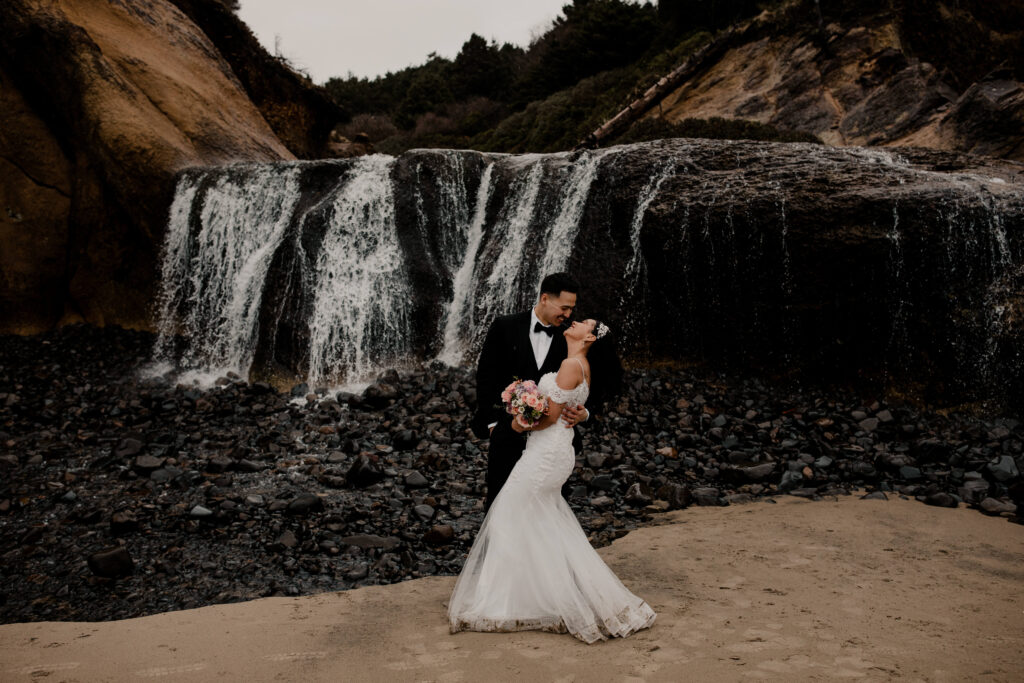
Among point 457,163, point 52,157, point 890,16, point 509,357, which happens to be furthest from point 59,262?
point 890,16

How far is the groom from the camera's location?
4227 mm

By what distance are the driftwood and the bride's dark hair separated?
1973 centimetres

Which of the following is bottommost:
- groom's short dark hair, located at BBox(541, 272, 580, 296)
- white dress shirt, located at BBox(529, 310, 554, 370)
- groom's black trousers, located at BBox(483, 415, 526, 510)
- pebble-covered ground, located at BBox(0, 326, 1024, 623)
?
pebble-covered ground, located at BBox(0, 326, 1024, 623)

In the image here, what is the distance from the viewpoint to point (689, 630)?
3.80 m

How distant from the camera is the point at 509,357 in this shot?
4.32 m

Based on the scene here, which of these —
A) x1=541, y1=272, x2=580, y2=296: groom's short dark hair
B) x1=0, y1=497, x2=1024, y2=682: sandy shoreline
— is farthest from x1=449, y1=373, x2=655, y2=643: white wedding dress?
x1=541, y1=272, x2=580, y2=296: groom's short dark hair

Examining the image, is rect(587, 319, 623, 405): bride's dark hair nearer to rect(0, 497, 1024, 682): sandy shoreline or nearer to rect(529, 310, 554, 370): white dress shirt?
rect(529, 310, 554, 370): white dress shirt

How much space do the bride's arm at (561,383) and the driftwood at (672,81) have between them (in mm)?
20055

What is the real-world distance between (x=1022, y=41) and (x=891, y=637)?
70.0 ft

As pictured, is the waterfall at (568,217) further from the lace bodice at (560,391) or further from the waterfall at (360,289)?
the lace bodice at (560,391)

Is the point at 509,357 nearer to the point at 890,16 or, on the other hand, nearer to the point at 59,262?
the point at 59,262

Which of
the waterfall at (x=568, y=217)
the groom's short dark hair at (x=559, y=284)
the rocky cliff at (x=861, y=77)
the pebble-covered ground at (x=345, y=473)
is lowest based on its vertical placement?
the pebble-covered ground at (x=345, y=473)

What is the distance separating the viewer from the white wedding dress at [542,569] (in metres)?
3.81

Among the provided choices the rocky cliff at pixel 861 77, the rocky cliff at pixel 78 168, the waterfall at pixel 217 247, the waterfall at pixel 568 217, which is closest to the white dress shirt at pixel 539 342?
the waterfall at pixel 568 217
